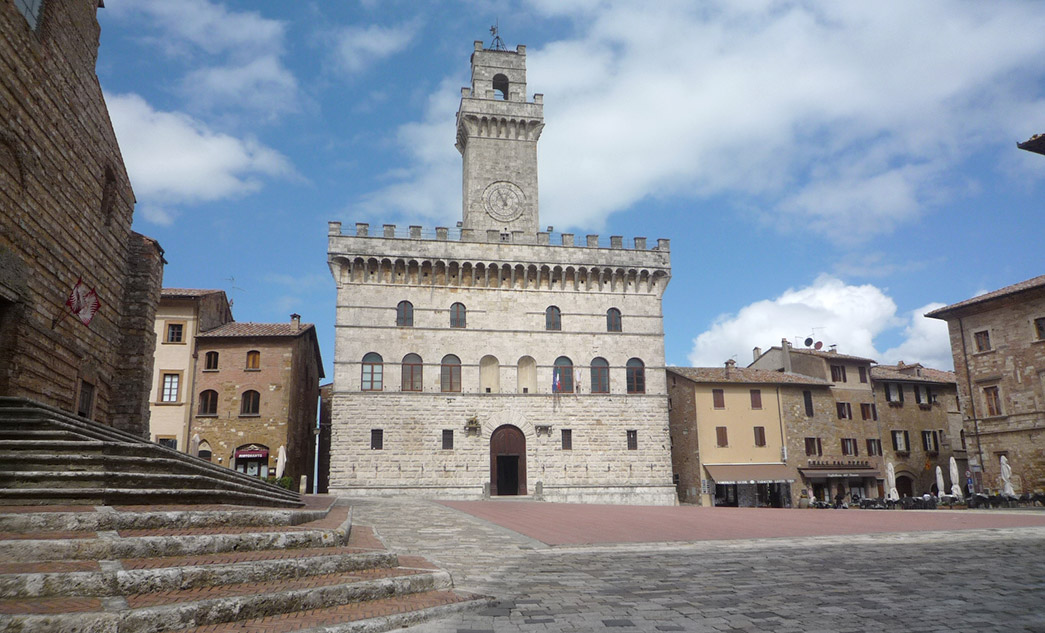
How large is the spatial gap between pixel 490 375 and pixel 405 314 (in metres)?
5.31

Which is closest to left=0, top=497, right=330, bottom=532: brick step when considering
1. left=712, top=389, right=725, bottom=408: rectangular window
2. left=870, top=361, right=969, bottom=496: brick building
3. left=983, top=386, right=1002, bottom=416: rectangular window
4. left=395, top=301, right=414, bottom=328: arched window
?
left=395, top=301, right=414, bottom=328: arched window

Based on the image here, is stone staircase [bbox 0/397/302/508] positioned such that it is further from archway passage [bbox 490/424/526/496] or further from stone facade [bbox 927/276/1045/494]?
stone facade [bbox 927/276/1045/494]

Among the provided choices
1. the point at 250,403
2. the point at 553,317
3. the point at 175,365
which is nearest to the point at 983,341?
the point at 553,317

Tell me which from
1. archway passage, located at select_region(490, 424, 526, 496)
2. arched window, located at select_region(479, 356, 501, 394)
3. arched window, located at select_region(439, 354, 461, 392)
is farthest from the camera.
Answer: arched window, located at select_region(479, 356, 501, 394)

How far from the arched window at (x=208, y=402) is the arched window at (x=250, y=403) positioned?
126 centimetres

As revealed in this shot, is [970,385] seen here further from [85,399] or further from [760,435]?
[85,399]

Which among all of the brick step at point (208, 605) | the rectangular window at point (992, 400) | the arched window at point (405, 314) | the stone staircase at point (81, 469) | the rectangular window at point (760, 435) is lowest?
the brick step at point (208, 605)

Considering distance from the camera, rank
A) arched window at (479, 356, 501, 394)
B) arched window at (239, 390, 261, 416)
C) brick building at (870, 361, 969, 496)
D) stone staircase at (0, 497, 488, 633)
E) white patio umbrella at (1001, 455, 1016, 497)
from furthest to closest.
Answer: brick building at (870, 361, 969, 496), arched window at (479, 356, 501, 394), arched window at (239, 390, 261, 416), white patio umbrella at (1001, 455, 1016, 497), stone staircase at (0, 497, 488, 633)

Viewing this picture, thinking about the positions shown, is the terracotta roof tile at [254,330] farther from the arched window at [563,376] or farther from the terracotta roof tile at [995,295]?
the terracotta roof tile at [995,295]

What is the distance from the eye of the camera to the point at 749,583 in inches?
344

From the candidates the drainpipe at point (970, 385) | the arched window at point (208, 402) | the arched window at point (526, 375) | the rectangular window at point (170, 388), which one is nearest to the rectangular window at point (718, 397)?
the arched window at point (526, 375)

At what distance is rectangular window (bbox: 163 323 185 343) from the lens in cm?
3272

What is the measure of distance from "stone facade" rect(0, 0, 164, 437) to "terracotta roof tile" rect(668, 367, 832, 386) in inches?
1112

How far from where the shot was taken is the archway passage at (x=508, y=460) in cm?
3403
